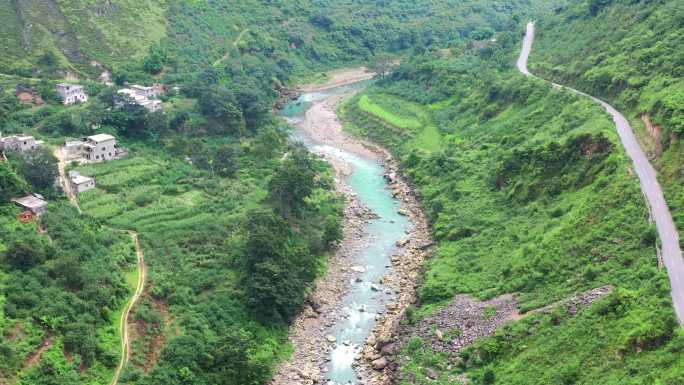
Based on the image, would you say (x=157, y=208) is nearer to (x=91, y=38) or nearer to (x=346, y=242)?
(x=346, y=242)

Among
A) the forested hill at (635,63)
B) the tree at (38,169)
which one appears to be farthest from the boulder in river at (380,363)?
the tree at (38,169)

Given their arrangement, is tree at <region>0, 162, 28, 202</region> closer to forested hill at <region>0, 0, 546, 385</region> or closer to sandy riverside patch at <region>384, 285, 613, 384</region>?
forested hill at <region>0, 0, 546, 385</region>

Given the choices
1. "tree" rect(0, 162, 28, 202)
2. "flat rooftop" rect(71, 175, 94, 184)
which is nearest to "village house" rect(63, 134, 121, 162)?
"flat rooftop" rect(71, 175, 94, 184)

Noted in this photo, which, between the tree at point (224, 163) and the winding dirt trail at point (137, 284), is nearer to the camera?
the winding dirt trail at point (137, 284)

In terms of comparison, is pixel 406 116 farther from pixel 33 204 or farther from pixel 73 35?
pixel 33 204

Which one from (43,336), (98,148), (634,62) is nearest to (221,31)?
(98,148)

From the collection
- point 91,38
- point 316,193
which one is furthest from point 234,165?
point 91,38

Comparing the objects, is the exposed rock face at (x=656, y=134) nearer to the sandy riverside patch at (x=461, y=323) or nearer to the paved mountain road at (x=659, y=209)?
the paved mountain road at (x=659, y=209)
